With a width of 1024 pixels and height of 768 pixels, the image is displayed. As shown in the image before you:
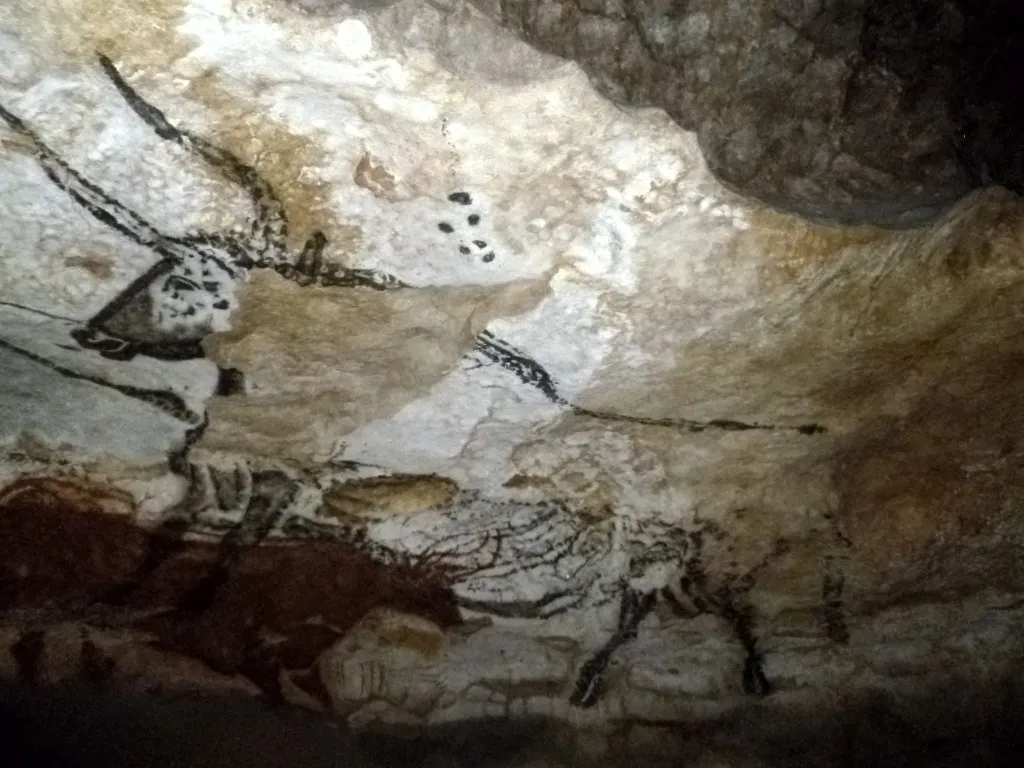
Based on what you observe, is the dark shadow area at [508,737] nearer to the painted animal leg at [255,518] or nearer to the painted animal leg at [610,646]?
the painted animal leg at [610,646]

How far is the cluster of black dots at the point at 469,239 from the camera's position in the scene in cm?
133

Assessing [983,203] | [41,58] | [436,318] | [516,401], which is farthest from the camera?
[516,401]

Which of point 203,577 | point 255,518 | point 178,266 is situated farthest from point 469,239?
point 203,577

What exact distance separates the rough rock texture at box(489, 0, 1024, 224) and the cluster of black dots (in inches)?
9.9

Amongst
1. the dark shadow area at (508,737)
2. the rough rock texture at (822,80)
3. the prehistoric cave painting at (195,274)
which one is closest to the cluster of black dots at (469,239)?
the prehistoric cave painting at (195,274)

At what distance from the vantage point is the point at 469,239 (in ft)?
4.52

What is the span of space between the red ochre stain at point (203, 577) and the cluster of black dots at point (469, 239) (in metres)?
0.75

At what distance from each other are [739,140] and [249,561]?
3.97 ft

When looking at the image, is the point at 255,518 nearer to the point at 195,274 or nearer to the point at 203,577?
the point at 203,577

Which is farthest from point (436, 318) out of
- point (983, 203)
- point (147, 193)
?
point (983, 203)

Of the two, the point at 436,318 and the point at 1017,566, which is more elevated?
the point at 436,318

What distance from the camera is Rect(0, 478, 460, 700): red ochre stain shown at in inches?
67.4

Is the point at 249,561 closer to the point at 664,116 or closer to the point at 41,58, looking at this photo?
the point at 41,58

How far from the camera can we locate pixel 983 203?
4.09 feet
